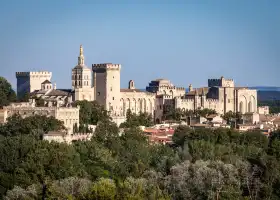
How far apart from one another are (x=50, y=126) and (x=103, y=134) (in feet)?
10.7

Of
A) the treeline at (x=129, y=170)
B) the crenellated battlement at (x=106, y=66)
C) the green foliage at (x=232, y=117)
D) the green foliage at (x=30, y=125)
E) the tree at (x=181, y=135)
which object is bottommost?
the treeline at (x=129, y=170)

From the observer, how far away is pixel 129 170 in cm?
5431

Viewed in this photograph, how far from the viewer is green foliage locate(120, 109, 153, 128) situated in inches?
3129

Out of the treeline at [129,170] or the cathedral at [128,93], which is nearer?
Result: the treeline at [129,170]

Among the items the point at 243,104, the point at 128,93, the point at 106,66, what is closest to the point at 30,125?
the point at 106,66

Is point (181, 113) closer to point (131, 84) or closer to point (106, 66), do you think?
point (106, 66)

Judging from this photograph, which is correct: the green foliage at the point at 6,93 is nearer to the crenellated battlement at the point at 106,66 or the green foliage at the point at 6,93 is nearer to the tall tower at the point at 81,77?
the tall tower at the point at 81,77

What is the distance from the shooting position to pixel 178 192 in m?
47.7

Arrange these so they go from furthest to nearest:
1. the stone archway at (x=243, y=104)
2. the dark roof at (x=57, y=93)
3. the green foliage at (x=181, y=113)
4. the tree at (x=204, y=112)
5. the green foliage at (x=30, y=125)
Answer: the stone archway at (x=243, y=104), the tree at (x=204, y=112), the green foliage at (x=181, y=113), the dark roof at (x=57, y=93), the green foliage at (x=30, y=125)

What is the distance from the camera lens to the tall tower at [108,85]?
85375mm

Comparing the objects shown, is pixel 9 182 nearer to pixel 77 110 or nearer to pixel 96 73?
pixel 77 110

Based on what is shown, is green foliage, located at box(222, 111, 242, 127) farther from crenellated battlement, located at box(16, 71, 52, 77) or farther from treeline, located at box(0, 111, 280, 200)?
treeline, located at box(0, 111, 280, 200)

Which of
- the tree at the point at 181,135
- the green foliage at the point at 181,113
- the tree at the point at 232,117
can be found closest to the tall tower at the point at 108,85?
the green foliage at the point at 181,113

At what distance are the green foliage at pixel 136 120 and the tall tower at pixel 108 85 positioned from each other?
1.24m
